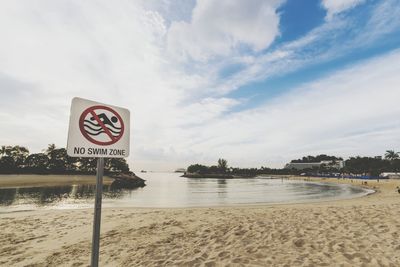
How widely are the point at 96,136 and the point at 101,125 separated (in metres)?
0.15

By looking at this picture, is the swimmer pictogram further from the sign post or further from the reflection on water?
the reflection on water

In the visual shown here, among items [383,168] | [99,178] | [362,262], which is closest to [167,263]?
[99,178]

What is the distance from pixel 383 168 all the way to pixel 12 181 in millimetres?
143989

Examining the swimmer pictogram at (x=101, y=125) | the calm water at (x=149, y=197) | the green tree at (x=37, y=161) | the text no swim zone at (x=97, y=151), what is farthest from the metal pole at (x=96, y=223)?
the green tree at (x=37, y=161)

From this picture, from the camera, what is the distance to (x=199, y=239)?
7016 millimetres

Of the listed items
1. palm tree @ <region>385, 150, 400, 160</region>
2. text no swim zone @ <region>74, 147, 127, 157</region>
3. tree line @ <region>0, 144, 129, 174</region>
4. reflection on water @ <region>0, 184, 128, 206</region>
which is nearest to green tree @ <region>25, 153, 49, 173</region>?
tree line @ <region>0, 144, 129, 174</region>

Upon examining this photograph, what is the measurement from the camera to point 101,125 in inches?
110

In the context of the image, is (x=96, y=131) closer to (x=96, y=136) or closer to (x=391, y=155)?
(x=96, y=136)

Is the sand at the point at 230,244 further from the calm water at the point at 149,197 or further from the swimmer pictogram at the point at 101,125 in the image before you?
the calm water at the point at 149,197

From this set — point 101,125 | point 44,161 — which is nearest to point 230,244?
point 101,125

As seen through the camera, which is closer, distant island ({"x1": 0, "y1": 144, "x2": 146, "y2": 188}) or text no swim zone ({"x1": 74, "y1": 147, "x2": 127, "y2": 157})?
text no swim zone ({"x1": 74, "y1": 147, "x2": 127, "y2": 157})

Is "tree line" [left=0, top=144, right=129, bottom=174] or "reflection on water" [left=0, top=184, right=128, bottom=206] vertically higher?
"tree line" [left=0, top=144, right=129, bottom=174]

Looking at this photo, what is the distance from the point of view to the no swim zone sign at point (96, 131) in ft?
8.55

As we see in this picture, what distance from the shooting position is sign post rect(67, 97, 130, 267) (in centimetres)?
262
